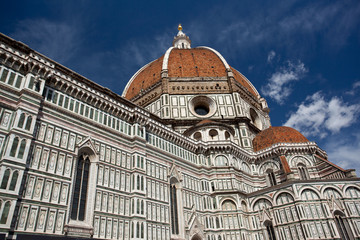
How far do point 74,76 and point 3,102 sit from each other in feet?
20.9

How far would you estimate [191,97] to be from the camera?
42469 mm

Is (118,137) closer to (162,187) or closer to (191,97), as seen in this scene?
(162,187)

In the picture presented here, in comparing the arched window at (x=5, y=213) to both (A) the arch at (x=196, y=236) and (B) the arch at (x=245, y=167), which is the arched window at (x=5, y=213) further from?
(B) the arch at (x=245, y=167)

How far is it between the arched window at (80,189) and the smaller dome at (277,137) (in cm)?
2428

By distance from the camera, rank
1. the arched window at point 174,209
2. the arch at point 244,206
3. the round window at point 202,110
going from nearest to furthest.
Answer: the arched window at point 174,209 < the arch at point 244,206 < the round window at point 202,110

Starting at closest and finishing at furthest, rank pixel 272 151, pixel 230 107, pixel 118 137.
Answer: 1. pixel 118 137
2. pixel 272 151
3. pixel 230 107

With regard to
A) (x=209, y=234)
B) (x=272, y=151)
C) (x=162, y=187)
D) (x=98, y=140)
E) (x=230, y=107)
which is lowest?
(x=209, y=234)

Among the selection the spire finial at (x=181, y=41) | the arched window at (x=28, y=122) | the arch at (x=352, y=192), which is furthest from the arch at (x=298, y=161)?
the spire finial at (x=181, y=41)

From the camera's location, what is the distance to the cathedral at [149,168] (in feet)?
57.2

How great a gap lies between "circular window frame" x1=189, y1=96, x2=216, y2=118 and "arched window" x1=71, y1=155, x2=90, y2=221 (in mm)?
22594

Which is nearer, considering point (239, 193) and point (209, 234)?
point (209, 234)

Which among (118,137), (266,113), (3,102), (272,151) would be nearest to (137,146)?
(118,137)

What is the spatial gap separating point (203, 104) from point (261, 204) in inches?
724

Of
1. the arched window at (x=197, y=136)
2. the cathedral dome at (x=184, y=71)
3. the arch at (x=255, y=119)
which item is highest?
the cathedral dome at (x=184, y=71)
